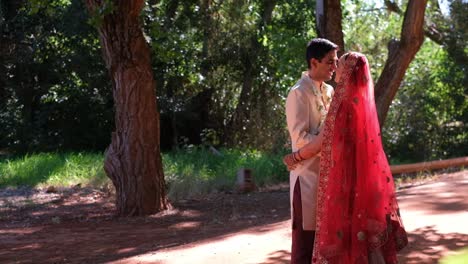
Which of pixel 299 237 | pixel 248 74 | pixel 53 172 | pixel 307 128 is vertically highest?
pixel 248 74

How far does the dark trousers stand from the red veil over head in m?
0.18

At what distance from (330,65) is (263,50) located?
16530 millimetres

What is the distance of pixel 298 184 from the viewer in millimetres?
4098

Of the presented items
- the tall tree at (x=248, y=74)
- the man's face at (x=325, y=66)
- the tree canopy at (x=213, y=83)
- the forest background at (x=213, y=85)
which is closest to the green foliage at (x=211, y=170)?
the forest background at (x=213, y=85)

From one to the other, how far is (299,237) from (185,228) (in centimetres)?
548

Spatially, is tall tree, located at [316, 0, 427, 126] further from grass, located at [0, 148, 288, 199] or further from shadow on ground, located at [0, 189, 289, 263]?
grass, located at [0, 148, 288, 199]

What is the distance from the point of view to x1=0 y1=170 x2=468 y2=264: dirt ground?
662cm

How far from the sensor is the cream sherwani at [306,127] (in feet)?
13.2

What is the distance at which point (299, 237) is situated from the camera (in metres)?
4.10

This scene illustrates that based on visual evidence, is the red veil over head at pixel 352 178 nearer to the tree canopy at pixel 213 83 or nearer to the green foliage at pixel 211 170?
the green foliage at pixel 211 170

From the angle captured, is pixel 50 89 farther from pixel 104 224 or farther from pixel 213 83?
pixel 104 224

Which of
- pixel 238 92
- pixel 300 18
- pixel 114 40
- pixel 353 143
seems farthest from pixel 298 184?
pixel 238 92

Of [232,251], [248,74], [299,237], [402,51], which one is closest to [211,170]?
[402,51]

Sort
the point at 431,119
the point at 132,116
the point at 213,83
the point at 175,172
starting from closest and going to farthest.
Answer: the point at 132,116 < the point at 175,172 < the point at 213,83 < the point at 431,119
